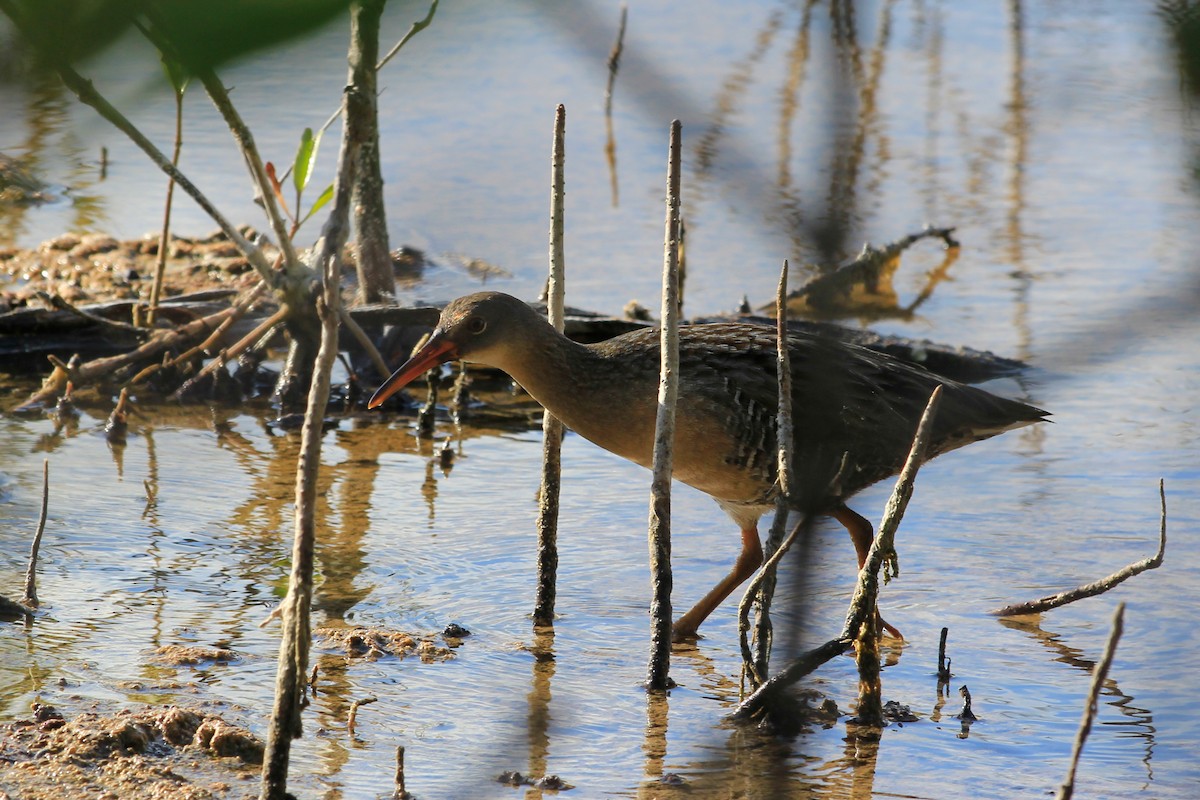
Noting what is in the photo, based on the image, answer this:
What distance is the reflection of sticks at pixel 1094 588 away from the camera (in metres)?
4.27

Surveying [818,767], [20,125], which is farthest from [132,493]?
[20,125]

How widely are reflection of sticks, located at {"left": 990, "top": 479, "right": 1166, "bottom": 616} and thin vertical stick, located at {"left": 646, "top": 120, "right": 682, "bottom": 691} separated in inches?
51.6

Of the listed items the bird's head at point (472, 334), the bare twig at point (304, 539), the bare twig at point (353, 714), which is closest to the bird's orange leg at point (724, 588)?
the bird's head at point (472, 334)

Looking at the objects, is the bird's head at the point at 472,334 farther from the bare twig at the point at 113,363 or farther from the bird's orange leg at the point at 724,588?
the bare twig at the point at 113,363

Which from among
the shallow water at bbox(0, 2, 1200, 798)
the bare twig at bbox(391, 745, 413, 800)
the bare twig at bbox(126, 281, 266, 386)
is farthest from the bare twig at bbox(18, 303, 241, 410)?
the bare twig at bbox(391, 745, 413, 800)

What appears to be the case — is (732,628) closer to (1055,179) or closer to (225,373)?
(225,373)

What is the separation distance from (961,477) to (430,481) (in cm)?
238

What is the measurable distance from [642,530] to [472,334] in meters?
1.32

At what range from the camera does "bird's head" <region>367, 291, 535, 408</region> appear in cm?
508

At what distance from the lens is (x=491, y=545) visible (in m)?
5.77

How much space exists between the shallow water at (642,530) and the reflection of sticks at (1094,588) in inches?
3.4

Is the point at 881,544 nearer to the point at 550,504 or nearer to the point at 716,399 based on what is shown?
the point at 716,399

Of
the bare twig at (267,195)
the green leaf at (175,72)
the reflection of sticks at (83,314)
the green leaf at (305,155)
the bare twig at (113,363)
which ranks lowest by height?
the bare twig at (113,363)

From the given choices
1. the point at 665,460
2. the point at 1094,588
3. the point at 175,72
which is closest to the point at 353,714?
the point at 665,460
